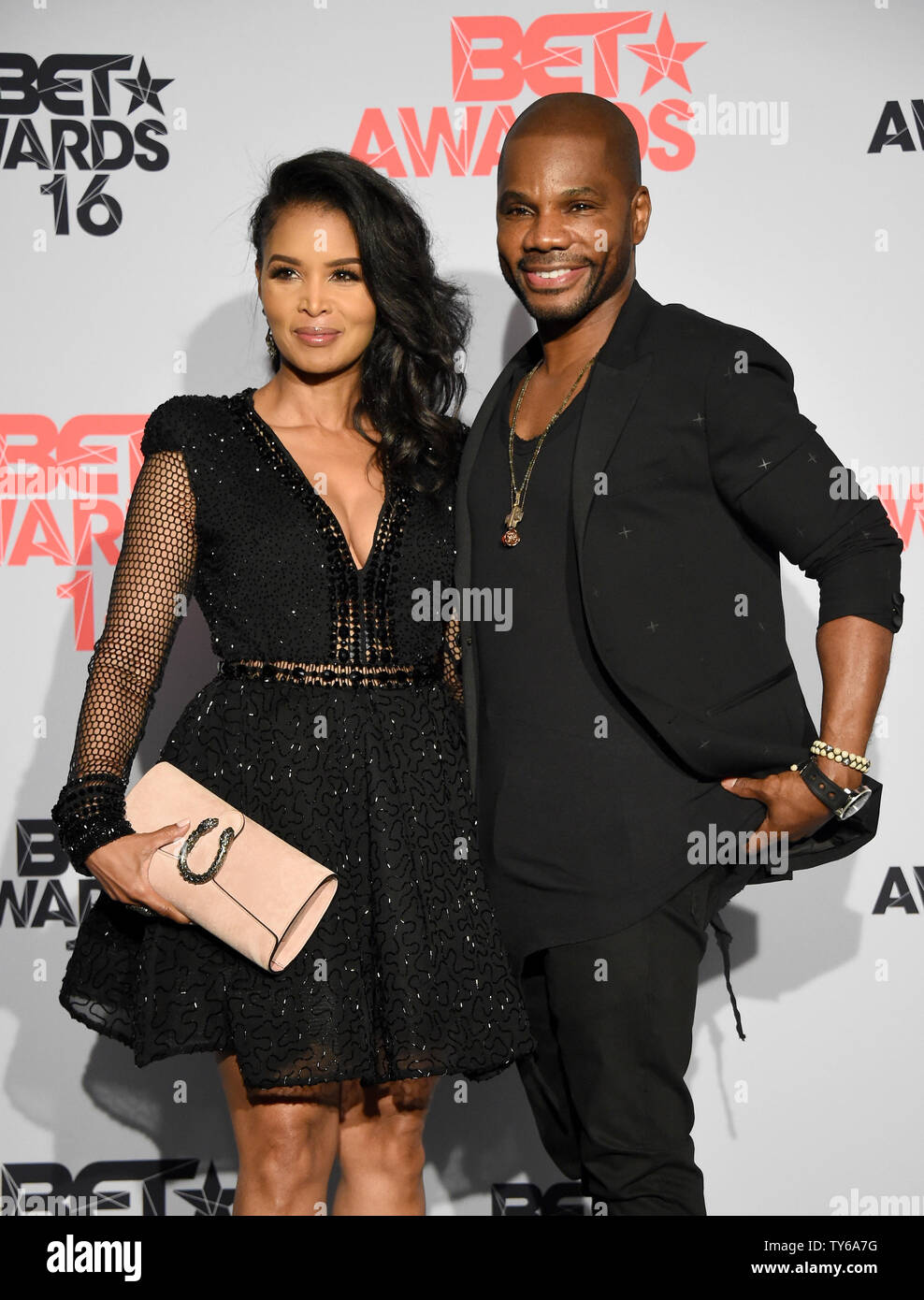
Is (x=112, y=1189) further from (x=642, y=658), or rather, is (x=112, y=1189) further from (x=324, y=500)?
(x=642, y=658)

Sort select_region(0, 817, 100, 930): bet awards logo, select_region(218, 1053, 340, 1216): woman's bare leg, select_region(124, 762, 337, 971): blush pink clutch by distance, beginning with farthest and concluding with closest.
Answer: select_region(0, 817, 100, 930): bet awards logo → select_region(218, 1053, 340, 1216): woman's bare leg → select_region(124, 762, 337, 971): blush pink clutch

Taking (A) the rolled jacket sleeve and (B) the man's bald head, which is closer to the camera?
(A) the rolled jacket sleeve

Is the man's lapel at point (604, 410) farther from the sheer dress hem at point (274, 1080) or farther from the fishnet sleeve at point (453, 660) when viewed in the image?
the sheer dress hem at point (274, 1080)

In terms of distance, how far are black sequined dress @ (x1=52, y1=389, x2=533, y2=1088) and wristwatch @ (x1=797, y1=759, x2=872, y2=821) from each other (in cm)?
52

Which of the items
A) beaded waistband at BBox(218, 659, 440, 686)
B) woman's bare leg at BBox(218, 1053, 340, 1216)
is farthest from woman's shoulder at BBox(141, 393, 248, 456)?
woman's bare leg at BBox(218, 1053, 340, 1216)

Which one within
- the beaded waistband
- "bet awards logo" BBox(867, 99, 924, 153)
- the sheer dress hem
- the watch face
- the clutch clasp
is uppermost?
"bet awards logo" BBox(867, 99, 924, 153)

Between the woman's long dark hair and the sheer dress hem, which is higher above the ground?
the woman's long dark hair

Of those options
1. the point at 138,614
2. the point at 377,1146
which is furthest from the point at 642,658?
the point at 377,1146

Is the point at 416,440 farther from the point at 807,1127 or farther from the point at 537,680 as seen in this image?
the point at 807,1127

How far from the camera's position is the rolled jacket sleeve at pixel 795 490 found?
6.42 ft

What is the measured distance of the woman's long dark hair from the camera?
2195 mm

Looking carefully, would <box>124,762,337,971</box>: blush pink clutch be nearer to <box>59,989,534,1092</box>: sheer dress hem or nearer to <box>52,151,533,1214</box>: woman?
<box>52,151,533,1214</box>: woman

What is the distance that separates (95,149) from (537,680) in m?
1.66

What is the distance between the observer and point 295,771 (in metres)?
2.05
